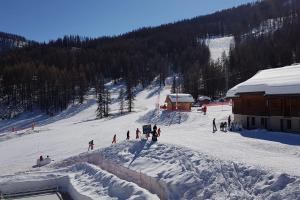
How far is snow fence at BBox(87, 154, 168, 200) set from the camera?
2305 centimetres

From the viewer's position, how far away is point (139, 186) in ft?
82.2

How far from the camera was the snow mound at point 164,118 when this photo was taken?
185 feet

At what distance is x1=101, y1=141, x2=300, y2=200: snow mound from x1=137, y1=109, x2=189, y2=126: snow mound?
87.7 ft

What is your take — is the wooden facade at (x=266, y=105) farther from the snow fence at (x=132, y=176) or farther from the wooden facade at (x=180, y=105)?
the wooden facade at (x=180, y=105)

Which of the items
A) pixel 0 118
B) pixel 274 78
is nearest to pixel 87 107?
pixel 0 118

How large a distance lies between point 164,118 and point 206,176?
3774 cm

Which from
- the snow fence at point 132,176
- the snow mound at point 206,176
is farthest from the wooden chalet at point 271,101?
the snow fence at point 132,176

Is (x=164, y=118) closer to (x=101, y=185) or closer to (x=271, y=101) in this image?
(x=271, y=101)

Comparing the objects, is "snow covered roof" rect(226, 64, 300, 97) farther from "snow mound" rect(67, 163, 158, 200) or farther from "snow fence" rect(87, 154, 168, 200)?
"snow mound" rect(67, 163, 158, 200)

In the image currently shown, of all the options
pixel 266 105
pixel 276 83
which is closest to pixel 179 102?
pixel 266 105

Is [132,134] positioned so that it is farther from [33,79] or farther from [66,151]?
[33,79]

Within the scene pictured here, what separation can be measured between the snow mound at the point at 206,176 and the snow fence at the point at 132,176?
364 mm

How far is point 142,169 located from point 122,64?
135868mm

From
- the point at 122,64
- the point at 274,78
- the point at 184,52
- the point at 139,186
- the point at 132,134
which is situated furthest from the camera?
the point at 184,52
